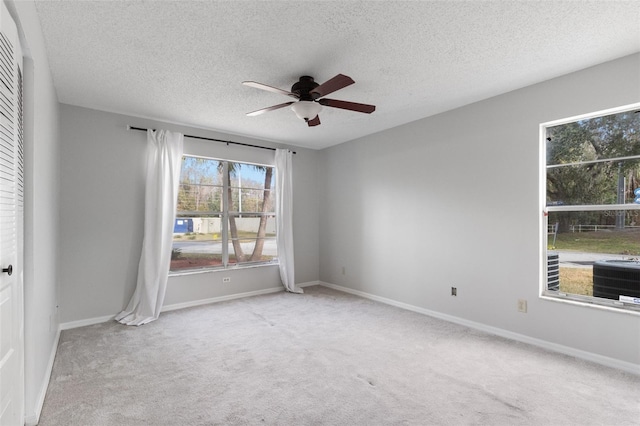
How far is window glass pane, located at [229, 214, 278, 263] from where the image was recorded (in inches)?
198

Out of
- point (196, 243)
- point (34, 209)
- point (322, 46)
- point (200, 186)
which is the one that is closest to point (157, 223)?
point (196, 243)

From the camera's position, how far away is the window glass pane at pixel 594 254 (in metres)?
2.68

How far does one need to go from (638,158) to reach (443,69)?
5.77ft

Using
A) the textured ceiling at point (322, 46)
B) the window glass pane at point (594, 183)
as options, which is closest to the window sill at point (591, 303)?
the window glass pane at point (594, 183)

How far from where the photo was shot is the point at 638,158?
8.68ft

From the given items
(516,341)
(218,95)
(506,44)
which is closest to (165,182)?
(218,95)

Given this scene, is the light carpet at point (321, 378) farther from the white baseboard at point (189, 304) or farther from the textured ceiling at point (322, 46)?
the textured ceiling at point (322, 46)

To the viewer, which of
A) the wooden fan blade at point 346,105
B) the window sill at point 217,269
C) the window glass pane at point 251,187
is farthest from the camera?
the window glass pane at point 251,187

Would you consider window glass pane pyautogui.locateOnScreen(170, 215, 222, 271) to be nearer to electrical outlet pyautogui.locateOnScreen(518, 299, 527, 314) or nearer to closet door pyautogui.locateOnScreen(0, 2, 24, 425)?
closet door pyautogui.locateOnScreen(0, 2, 24, 425)

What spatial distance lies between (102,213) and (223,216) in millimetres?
1538

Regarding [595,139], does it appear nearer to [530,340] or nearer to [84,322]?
[530,340]

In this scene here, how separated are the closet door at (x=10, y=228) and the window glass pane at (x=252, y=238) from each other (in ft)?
11.0

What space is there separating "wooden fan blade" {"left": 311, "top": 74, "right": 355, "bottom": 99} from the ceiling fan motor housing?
0.09 ft

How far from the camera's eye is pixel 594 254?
2.90 m
